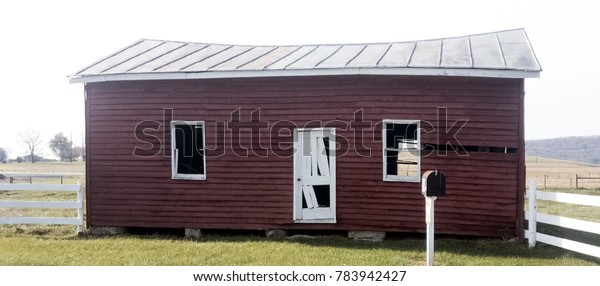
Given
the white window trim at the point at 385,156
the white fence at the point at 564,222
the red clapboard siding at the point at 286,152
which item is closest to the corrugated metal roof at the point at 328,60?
the red clapboard siding at the point at 286,152

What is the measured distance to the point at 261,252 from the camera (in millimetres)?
10289

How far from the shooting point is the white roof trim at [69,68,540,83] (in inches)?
432

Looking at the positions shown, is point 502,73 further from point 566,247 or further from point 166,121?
point 166,121

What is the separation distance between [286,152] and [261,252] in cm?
269

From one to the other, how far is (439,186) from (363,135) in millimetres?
3736

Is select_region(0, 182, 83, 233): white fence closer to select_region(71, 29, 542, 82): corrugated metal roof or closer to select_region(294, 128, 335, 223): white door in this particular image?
select_region(71, 29, 542, 82): corrugated metal roof

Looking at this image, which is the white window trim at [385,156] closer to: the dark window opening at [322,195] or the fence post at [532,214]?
the dark window opening at [322,195]

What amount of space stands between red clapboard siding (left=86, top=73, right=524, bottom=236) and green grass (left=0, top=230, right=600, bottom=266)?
625 mm

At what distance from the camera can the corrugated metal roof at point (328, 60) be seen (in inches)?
445

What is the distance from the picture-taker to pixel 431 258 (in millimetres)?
8570

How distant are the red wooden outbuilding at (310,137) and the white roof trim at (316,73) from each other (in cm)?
3

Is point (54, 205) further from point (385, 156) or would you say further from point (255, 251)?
point (385, 156)
